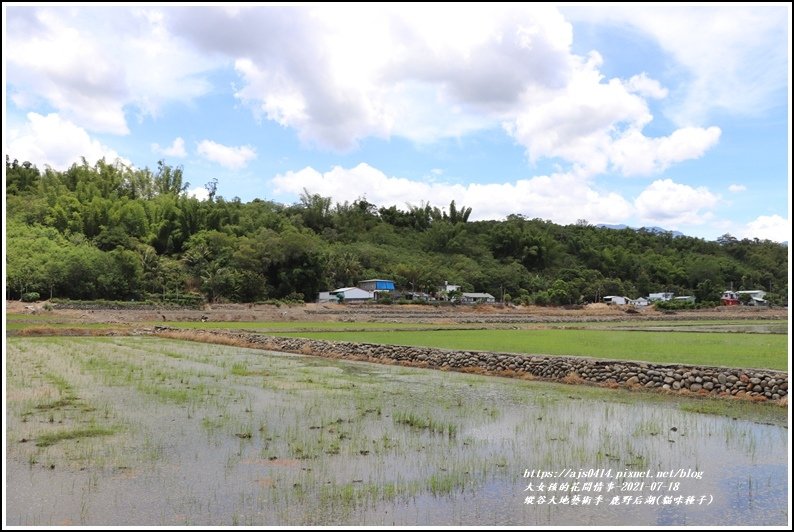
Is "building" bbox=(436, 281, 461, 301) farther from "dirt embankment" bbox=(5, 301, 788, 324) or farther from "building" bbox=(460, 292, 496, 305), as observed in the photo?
"dirt embankment" bbox=(5, 301, 788, 324)

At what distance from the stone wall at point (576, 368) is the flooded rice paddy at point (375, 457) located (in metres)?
1.05

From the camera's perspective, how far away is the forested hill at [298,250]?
46.9 m

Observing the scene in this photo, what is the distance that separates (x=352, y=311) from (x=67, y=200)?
106 ft

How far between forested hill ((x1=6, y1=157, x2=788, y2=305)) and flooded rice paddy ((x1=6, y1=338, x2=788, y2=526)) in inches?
1476

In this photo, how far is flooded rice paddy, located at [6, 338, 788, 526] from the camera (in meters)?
5.03

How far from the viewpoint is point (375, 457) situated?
22.2ft

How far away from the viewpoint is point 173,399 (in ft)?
34.7

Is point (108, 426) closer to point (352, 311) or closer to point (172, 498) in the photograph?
point (172, 498)

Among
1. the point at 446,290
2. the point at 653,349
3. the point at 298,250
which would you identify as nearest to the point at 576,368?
the point at 653,349

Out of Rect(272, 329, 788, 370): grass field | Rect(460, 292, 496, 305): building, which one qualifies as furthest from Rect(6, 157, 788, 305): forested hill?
Rect(272, 329, 788, 370): grass field

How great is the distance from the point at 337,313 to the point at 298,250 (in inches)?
548

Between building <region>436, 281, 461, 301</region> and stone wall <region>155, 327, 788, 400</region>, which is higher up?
building <region>436, 281, 461, 301</region>

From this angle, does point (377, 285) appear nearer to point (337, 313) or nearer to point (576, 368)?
point (337, 313)

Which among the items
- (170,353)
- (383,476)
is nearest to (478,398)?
(383,476)
